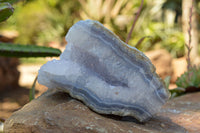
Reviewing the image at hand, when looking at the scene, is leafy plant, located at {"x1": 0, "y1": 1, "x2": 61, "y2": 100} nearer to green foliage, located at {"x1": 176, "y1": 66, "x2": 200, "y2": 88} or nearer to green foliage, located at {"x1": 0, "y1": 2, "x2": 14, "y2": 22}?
green foliage, located at {"x1": 0, "y1": 2, "x2": 14, "y2": 22}

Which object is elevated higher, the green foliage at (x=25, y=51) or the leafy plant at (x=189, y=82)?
the green foliage at (x=25, y=51)

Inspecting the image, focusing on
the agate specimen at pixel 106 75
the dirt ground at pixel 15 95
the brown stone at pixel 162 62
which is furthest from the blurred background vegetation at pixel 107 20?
the agate specimen at pixel 106 75

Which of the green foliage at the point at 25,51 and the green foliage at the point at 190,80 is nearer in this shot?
the green foliage at the point at 25,51

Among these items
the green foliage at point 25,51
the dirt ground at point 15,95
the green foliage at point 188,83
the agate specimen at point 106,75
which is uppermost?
the agate specimen at point 106,75

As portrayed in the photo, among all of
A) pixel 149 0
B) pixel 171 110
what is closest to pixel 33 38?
pixel 149 0

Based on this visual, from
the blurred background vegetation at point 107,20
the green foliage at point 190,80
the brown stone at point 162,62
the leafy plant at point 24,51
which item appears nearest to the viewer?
the leafy plant at point 24,51

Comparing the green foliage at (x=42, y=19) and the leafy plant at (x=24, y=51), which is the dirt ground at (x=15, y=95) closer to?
the leafy plant at (x=24, y=51)

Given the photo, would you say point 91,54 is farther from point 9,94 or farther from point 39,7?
point 39,7
